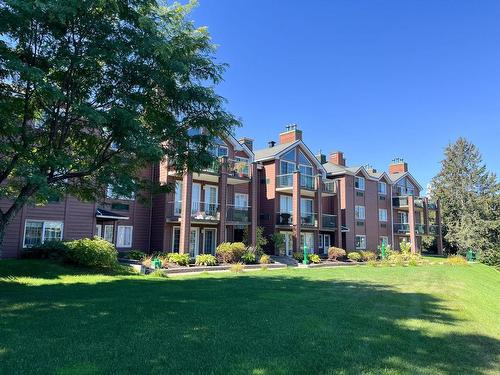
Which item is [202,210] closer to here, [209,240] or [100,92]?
[209,240]

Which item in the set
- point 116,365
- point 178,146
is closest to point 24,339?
point 116,365

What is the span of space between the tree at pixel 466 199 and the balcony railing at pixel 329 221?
22.2 m

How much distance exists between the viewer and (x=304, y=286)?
47.0ft

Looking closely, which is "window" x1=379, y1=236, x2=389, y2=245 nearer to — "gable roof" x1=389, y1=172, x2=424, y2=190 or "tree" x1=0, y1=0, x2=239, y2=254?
"gable roof" x1=389, y1=172, x2=424, y2=190

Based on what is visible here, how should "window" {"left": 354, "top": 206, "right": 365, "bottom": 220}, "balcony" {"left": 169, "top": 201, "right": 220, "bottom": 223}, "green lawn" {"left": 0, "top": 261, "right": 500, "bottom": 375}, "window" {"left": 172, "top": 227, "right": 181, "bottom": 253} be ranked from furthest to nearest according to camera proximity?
1. "window" {"left": 354, "top": 206, "right": 365, "bottom": 220}
2. "window" {"left": 172, "top": 227, "right": 181, "bottom": 253}
3. "balcony" {"left": 169, "top": 201, "right": 220, "bottom": 223}
4. "green lawn" {"left": 0, "top": 261, "right": 500, "bottom": 375}

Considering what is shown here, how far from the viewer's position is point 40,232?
21.7 m

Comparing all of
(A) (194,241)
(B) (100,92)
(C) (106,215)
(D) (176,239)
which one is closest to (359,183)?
(A) (194,241)

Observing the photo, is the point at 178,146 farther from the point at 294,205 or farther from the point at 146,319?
the point at 294,205

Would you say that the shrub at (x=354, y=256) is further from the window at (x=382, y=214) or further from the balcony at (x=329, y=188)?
the window at (x=382, y=214)

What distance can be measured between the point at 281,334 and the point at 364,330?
172 cm

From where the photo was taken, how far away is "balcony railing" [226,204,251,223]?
28.3 metres

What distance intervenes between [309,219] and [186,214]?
1273 cm

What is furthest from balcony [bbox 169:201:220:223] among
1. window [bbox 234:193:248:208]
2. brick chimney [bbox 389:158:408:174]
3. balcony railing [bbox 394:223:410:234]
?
brick chimney [bbox 389:158:408:174]

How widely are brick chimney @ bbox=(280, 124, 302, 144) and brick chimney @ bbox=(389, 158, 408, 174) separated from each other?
72.3ft
